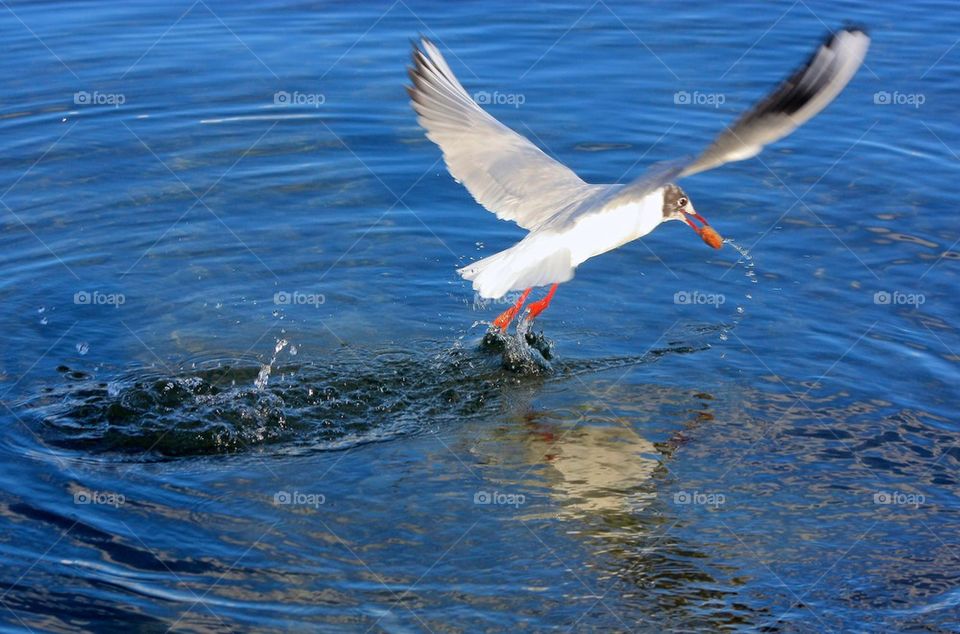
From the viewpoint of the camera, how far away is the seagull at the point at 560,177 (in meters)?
6.72

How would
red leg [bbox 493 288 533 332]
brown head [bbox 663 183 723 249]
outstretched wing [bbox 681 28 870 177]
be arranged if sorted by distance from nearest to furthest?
1. outstretched wing [bbox 681 28 870 177]
2. brown head [bbox 663 183 723 249]
3. red leg [bbox 493 288 533 332]

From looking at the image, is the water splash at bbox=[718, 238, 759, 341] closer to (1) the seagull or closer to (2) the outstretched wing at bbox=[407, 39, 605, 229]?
(1) the seagull

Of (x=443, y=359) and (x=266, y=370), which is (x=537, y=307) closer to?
(x=443, y=359)

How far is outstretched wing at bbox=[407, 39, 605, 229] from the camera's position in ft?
28.4

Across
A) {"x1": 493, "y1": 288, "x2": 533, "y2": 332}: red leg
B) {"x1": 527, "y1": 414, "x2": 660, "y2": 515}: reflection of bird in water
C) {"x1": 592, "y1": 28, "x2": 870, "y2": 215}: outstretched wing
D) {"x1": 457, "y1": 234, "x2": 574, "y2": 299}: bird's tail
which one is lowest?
{"x1": 527, "y1": 414, "x2": 660, "y2": 515}: reflection of bird in water

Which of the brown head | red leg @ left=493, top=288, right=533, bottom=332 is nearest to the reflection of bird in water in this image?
red leg @ left=493, top=288, right=533, bottom=332

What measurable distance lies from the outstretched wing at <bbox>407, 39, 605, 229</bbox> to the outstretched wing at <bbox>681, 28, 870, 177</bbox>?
189cm

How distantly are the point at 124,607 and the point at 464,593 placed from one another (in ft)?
5.12

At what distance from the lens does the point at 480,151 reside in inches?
354

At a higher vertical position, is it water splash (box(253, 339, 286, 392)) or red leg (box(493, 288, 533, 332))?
red leg (box(493, 288, 533, 332))

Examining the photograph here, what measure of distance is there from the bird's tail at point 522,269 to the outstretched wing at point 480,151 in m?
0.97

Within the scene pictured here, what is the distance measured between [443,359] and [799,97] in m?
2.84

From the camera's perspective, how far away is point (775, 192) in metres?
10.8

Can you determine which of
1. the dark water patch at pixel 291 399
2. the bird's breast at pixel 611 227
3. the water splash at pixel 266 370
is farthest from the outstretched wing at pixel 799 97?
the water splash at pixel 266 370
